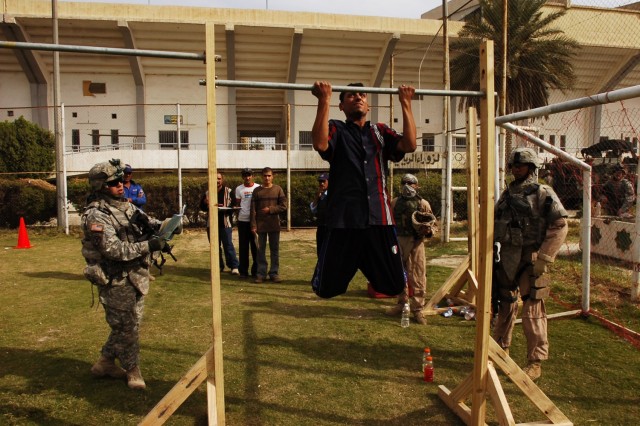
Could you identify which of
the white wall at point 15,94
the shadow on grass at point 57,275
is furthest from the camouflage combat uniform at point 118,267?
the white wall at point 15,94

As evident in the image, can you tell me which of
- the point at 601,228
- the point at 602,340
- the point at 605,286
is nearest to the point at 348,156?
the point at 602,340

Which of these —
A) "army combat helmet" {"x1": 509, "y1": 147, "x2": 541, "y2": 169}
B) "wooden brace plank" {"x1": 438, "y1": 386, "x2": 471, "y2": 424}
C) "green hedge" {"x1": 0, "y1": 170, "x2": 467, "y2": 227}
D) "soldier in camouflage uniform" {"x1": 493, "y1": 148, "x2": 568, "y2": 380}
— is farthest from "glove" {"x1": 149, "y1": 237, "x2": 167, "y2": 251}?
"green hedge" {"x1": 0, "y1": 170, "x2": 467, "y2": 227}

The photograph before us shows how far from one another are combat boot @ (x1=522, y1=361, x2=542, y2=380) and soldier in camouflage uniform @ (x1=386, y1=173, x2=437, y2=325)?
5.78 feet

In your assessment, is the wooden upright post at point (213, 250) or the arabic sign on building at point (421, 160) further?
the arabic sign on building at point (421, 160)

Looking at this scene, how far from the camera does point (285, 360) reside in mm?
4875

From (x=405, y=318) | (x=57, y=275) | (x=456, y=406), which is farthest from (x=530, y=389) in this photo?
(x=57, y=275)

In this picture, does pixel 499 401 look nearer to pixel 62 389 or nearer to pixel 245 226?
pixel 62 389

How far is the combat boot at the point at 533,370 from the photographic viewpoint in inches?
175

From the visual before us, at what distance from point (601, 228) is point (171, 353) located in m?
9.04

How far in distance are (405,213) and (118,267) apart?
3735mm

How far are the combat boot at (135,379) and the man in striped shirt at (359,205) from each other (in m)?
1.90

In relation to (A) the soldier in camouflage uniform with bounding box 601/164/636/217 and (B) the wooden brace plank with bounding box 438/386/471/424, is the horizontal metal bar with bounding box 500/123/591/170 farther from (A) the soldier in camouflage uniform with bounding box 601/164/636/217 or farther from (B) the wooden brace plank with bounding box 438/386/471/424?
(A) the soldier in camouflage uniform with bounding box 601/164/636/217

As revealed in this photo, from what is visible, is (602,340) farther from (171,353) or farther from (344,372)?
(171,353)

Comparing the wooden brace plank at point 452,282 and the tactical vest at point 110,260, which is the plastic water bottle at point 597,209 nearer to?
the wooden brace plank at point 452,282
